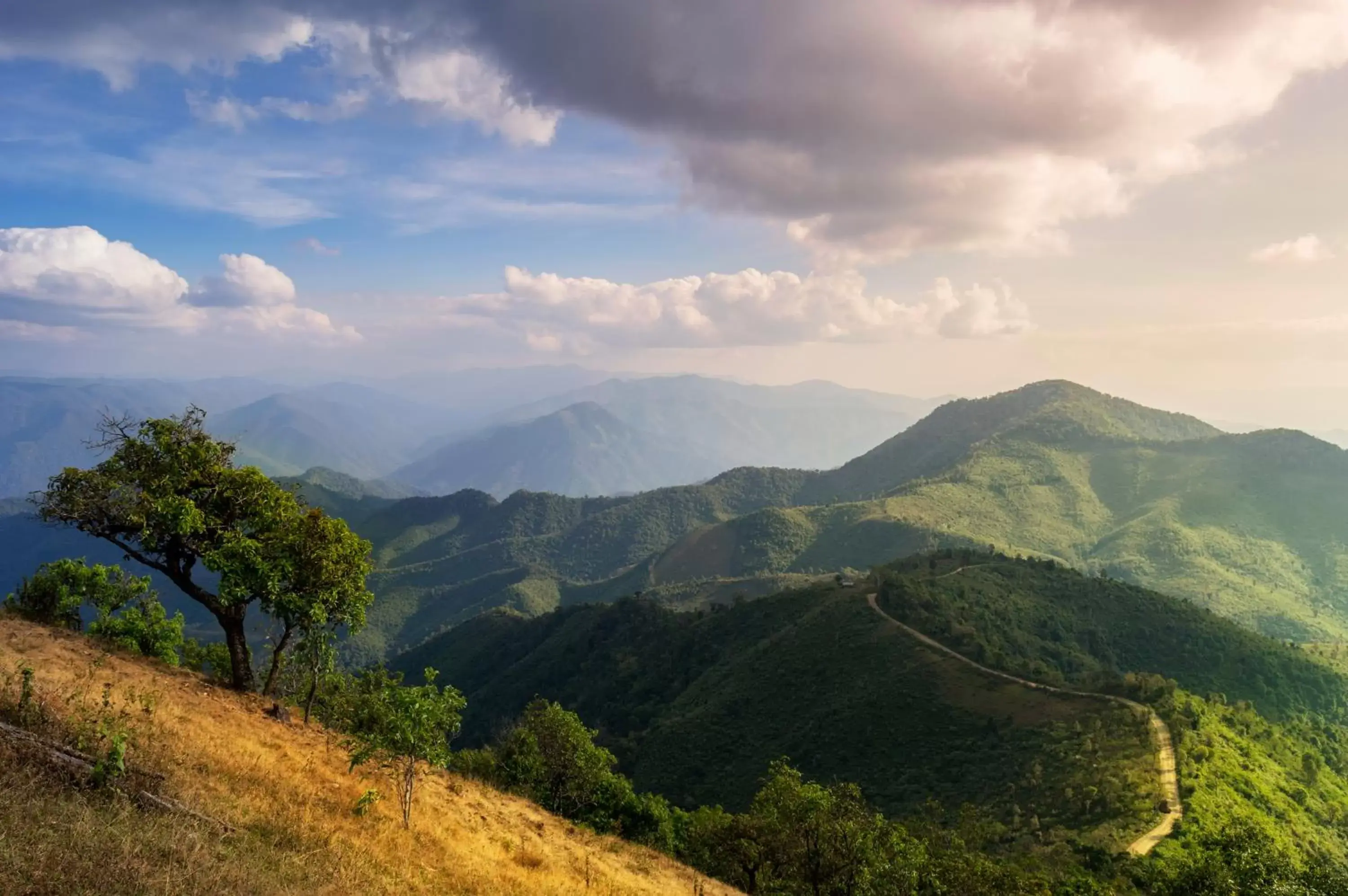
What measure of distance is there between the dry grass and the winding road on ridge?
114 ft

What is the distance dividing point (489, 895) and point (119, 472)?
21.5 meters

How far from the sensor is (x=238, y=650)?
92.1 ft

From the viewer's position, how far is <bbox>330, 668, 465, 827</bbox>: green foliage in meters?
18.8

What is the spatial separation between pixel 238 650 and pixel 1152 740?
226ft

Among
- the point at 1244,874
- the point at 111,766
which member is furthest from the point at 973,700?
the point at 111,766

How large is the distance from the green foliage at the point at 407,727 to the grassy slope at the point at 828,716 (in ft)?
156

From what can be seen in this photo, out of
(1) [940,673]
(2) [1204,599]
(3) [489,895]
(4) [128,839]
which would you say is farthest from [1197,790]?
(2) [1204,599]

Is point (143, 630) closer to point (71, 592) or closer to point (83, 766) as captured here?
point (71, 592)

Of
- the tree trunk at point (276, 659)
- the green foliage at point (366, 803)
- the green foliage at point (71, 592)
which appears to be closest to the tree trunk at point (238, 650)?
the tree trunk at point (276, 659)

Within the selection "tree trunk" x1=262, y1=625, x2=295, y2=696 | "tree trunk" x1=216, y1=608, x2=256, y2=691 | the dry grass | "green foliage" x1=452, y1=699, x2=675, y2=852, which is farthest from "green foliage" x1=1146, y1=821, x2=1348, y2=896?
"tree trunk" x1=216, y1=608, x2=256, y2=691

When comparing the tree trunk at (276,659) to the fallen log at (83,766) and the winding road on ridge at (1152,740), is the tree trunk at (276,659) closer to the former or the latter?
the fallen log at (83,766)

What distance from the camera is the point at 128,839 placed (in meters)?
11.1

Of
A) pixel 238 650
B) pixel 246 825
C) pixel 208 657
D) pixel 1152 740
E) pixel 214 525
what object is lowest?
pixel 1152 740

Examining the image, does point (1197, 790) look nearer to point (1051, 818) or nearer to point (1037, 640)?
point (1051, 818)
